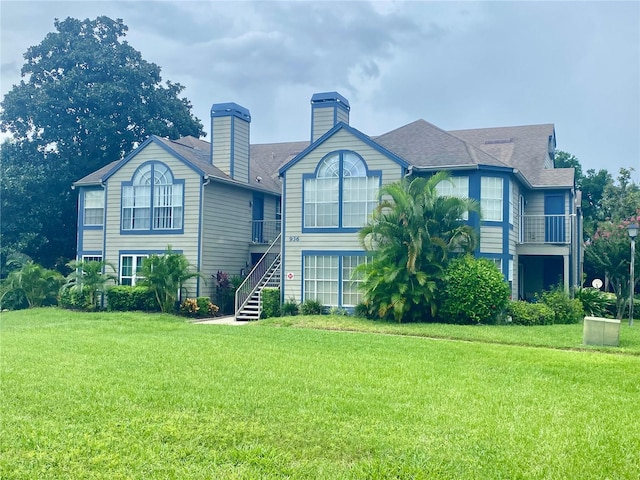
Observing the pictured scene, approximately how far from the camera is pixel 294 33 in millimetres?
15430

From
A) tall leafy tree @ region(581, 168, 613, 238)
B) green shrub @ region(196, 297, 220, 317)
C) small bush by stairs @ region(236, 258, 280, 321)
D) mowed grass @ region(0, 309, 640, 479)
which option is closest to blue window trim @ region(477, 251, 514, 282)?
mowed grass @ region(0, 309, 640, 479)

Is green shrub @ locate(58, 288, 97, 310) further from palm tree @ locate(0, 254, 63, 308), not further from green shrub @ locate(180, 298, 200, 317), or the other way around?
green shrub @ locate(180, 298, 200, 317)

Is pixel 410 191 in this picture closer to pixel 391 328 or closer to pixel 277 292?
pixel 391 328

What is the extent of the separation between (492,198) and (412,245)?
3.76 m

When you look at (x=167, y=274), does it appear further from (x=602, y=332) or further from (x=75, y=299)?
(x=602, y=332)

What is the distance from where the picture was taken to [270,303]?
2034cm

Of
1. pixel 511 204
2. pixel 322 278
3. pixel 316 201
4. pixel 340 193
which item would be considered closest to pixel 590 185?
pixel 511 204

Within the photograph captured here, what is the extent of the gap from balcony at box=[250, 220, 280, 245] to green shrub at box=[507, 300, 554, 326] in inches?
407

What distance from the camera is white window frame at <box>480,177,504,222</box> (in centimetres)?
1938

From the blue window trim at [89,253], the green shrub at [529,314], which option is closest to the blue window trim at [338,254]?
the green shrub at [529,314]

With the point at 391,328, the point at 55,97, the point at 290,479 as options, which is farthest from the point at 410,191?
the point at 55,97

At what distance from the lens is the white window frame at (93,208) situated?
2467 cm

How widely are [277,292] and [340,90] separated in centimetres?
840

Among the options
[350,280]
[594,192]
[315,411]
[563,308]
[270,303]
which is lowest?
[315,411]
